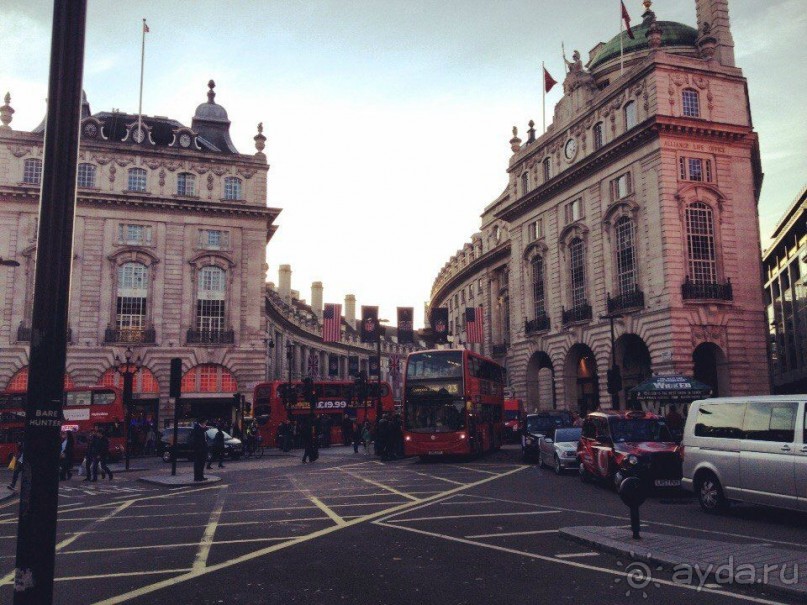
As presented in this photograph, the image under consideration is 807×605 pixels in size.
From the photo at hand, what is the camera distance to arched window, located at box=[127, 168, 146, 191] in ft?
162

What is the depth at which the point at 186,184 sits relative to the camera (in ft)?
165

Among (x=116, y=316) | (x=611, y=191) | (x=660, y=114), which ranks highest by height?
(x=660, y=114)

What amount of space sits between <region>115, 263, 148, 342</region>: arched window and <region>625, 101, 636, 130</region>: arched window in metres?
33.0

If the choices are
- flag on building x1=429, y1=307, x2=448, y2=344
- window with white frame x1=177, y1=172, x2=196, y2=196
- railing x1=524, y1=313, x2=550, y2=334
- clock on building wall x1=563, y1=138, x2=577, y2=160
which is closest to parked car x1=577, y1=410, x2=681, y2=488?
flag on building x1=429, y1=307, x2=448, y2=344

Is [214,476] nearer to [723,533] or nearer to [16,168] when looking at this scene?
[723,533]

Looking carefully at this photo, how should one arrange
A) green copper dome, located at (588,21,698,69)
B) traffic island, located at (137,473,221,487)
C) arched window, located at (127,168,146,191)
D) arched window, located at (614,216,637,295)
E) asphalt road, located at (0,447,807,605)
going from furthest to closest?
arched window, located at (127,168,146,191)
green copper dome, located at (588,21,698,69)
arched window, located at (614,216,637,295)
traffic island, located at (137,473,221,487)
asphalt road, located at (0,447,807,605)

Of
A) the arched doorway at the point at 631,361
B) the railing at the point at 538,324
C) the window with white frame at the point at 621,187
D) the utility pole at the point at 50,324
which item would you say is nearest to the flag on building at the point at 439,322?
the railing at the point at 538,324

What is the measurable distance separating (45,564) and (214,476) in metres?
20.3

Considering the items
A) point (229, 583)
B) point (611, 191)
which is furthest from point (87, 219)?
point (229, 583)

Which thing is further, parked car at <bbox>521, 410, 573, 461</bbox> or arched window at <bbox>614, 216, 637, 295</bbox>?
arched window at <bbox>614, 216, 637, 295</bbox>

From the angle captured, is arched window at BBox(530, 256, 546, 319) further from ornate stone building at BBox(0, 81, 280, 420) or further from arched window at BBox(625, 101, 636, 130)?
ornate stone building at BBox(0, 81, 280, 420)

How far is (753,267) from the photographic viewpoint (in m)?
37.8

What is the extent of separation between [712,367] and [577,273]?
388 inches

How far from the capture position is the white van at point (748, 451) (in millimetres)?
10734
